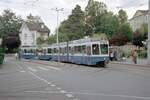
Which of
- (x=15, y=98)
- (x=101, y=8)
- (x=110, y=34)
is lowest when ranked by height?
(x=15, y=98)

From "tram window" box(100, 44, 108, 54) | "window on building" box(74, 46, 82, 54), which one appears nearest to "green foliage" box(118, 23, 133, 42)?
"window on building" box(74, 46, 82, 54)

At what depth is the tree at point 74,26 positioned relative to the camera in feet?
388

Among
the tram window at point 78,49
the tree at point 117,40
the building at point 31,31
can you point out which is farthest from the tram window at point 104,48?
the building at point 31,31

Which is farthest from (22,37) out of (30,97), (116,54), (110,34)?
(30,97)

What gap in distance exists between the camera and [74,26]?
407 ft

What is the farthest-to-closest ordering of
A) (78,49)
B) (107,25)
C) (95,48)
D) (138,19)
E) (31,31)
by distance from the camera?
(31,31) < (138,19) < (107,25) < (78,49) < (95,48)

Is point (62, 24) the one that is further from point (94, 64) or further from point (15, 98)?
point (15, 98)

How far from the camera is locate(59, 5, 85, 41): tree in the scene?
388 feet

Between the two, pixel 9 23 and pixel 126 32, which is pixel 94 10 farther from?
pixel 9 23

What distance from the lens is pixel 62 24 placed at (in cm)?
13038

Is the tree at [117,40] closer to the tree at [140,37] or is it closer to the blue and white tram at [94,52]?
the tree at [140,37]

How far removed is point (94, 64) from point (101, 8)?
74.1 metres

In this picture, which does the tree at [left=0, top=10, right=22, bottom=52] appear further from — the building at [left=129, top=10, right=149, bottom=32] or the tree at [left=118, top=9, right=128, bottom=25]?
the building at [left=129, top=10, right=149, bottom=32]

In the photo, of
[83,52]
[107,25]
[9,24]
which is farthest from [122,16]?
[83,52]
